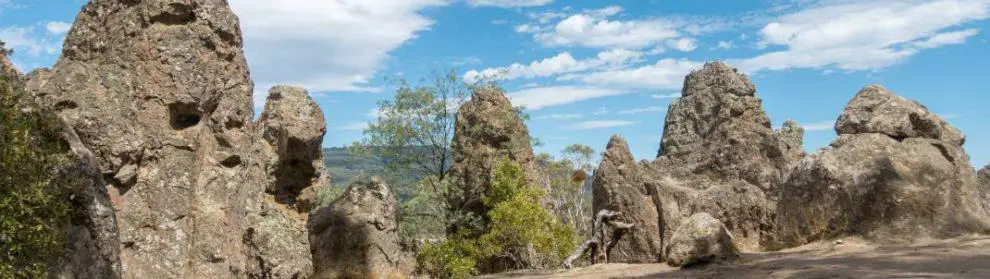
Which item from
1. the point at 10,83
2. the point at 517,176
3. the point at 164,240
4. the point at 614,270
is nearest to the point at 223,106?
the point at 164,240

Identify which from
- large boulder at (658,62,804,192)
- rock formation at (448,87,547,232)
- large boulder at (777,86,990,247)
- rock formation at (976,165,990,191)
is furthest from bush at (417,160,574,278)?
rock formation at (976,165,990,191)

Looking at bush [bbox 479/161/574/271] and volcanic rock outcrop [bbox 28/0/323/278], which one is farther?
bush [bbox 479/161/574/271]

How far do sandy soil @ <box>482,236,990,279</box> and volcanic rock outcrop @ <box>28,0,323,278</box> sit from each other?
7.32m

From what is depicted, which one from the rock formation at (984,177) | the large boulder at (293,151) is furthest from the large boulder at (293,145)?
the rock formation at (984,177)

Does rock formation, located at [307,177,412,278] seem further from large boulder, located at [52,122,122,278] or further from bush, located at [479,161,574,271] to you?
large boulder, located at [52,122,122,278]

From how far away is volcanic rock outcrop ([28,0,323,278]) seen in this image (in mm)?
11328

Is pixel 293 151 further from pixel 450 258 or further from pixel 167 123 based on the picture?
pixel 167 123

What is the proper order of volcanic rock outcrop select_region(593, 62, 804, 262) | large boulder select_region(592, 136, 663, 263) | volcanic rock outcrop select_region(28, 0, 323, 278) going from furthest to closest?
volcanic rock outcrop select_region(593, 62, 804, 262)
large boulder select_region(592, 136, 663, 263)
volcanic rock outcrop select_region(28, 0, 323, 278)

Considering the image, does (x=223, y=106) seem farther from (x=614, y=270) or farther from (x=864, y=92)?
(x=864, y=92)

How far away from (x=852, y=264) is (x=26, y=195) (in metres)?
11.3

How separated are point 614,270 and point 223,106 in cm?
893

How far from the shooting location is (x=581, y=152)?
56.1m

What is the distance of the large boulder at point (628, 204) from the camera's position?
2009 cm

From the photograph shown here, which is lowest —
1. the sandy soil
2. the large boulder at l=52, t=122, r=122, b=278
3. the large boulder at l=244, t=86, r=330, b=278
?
the sandy soil
